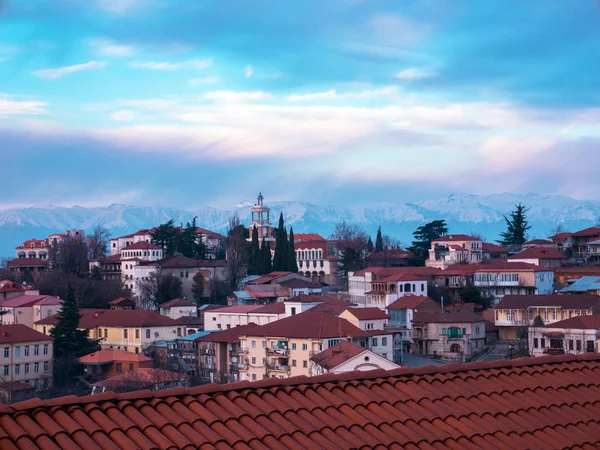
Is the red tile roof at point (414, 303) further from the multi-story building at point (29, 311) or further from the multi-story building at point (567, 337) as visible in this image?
the multi-story building at point (29, 311)

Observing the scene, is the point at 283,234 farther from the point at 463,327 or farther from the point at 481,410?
the point at 481,410

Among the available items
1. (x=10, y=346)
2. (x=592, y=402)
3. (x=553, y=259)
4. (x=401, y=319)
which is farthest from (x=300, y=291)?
(x=592, y=402)

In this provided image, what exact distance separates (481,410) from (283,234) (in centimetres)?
6824

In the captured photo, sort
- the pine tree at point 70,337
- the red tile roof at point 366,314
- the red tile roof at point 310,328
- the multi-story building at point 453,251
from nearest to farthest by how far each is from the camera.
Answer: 1. the red tile roof at point 310,328
2. the red tile roof at point 366,314
3. the pine tree at point 70,337
4. the multi-story building at point 453,251

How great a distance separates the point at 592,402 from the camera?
5480 millimetres

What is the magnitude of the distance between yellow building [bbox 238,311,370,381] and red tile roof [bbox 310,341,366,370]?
214cm

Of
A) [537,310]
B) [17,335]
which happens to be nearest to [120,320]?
[17,335]

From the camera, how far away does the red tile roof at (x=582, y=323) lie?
3726 centimetres

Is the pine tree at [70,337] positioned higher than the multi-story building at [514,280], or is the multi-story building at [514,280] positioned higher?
the multi-story building at [514,280]

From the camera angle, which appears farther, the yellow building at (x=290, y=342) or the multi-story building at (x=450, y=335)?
the multi-story building at (x=450, y=335)

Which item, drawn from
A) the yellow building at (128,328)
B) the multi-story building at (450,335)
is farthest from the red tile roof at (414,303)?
the yellow building at (128,328)

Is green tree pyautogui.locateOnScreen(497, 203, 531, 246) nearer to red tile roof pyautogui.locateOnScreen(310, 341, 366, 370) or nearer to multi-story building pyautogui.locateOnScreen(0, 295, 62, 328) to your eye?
multi-story building pyautogui.locateOnScreen(0, 295, 62, 328)

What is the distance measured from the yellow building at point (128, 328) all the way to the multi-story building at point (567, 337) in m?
19.7

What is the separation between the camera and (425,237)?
256 feet
